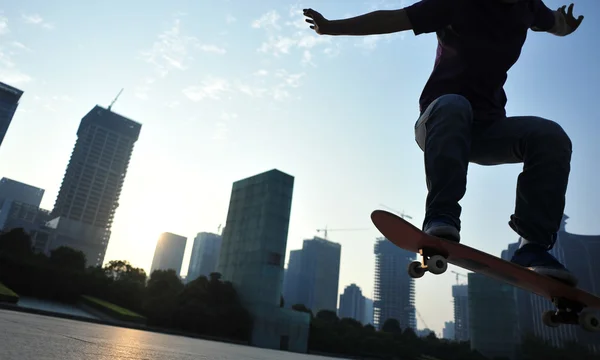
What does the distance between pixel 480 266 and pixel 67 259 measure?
136ft

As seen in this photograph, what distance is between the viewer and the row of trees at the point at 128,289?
3209 cm

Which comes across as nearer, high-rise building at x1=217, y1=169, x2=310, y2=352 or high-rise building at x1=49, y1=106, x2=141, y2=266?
high-rise building at x1=217, y1=169, x2=310, y2=352

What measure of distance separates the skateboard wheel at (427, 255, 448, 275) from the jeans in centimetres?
30

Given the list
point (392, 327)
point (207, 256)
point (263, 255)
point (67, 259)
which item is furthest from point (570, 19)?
point (207, 256)

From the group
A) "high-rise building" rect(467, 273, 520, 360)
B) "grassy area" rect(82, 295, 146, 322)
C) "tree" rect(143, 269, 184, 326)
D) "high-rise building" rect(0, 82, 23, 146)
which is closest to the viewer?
"grassy area" rect(82, 295, 146, 322)

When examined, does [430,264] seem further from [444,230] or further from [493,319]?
[493,319]

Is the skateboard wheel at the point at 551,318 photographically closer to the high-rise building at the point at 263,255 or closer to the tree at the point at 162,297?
the tree at the point at 162,297

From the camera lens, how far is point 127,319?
94.6 feet

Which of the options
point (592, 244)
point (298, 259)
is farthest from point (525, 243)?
point (298, 259)

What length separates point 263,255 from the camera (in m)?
43.4

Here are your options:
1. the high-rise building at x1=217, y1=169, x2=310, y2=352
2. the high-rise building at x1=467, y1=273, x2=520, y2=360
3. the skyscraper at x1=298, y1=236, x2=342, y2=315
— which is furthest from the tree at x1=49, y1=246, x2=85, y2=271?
the skyscraper at x1=298, y1=236, x2=342, y2=315

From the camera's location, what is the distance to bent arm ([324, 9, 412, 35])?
2945mm

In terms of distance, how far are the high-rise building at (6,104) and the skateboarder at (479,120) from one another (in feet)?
574

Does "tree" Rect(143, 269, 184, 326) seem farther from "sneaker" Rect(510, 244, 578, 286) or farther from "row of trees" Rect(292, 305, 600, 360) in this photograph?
"sneaker" Rect(510, 244, 578, 286)
